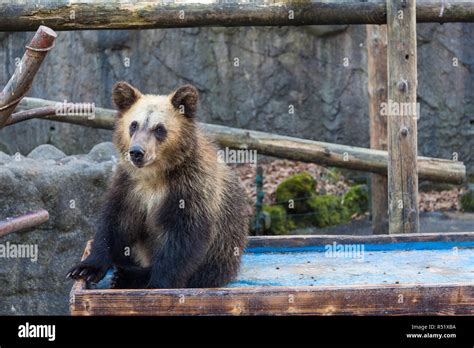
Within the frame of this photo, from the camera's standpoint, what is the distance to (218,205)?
507 centimetres

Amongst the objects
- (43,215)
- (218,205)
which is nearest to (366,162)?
(218,205)

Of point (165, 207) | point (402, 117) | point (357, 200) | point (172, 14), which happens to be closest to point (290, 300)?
point (165, 207)

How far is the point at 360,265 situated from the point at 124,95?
1.95 m

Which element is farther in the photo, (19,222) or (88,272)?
(88,272)

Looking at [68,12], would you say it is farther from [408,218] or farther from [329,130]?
[329,130]

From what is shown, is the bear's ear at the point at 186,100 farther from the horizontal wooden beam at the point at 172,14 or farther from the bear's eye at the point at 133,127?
the horizontal wooden beam at the point at 172,14

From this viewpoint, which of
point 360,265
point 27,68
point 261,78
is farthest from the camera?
point 261,78

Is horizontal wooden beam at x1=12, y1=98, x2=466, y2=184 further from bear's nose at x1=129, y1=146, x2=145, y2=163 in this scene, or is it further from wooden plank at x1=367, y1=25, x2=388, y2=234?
bear's nose at x1=129, y1=146, x2=145, y2=163

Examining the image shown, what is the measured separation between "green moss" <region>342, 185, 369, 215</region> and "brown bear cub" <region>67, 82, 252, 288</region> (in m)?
6.20

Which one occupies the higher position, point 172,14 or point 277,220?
point 172,14

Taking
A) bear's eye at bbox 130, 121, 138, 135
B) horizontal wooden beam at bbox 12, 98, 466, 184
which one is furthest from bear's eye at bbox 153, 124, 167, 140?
horizontal wooden beam at bbox 12, 98, 466, 184

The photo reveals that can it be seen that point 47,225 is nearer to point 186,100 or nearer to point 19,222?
point 186,100

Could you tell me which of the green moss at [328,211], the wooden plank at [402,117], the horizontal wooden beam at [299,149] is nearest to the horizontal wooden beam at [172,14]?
the wooden plank at [402,117]

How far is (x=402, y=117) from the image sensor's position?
6.91 meters
